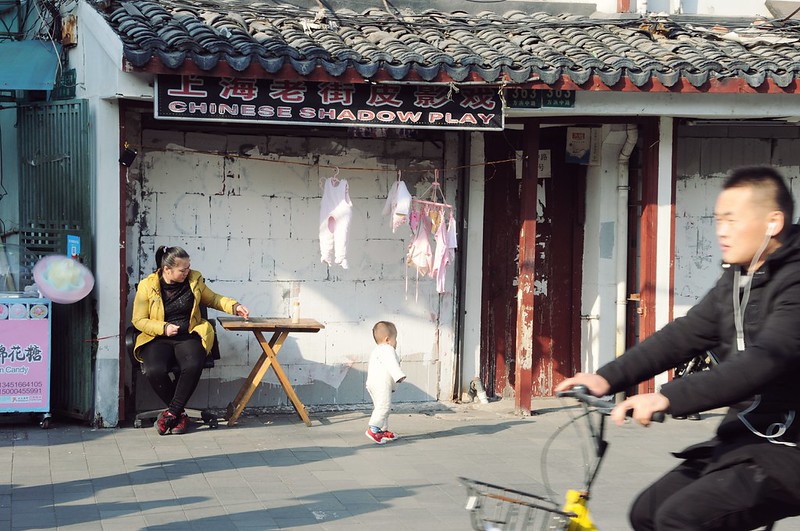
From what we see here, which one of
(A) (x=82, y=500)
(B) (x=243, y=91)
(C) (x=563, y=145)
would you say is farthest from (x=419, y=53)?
(A) (x=82, y=500)

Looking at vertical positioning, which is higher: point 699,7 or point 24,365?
point 699,7

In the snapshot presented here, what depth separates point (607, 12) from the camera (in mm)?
11570

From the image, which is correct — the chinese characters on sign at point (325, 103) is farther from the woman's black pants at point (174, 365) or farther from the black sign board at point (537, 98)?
the woman's black pants at point (174, 365)

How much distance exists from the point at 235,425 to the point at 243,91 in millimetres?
2980

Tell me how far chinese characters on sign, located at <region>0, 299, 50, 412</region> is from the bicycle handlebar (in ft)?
20.4

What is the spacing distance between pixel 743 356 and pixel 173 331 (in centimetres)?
623

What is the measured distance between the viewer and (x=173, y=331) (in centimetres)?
912

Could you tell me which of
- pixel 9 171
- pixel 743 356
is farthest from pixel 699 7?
pixel 743 356

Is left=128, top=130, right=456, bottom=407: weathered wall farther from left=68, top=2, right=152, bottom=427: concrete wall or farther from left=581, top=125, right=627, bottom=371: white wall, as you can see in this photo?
left=581, top=125, right=627, bottom=371: white wall

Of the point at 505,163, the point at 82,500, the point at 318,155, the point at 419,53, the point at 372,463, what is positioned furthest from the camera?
the point at 505,163

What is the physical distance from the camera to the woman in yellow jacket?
919 centimetres

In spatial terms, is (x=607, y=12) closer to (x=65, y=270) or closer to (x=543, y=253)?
(x=543, y=253)

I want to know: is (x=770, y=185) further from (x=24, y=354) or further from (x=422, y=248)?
(x=24, y=354)

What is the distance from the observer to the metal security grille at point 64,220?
366 inches
